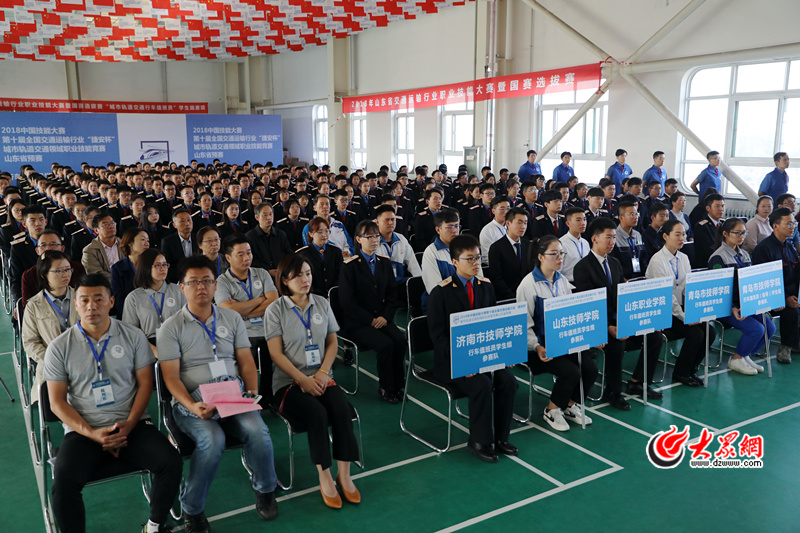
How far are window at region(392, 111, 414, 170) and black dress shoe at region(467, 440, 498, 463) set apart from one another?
14.1 m

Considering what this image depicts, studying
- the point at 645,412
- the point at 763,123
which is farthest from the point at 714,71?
the point at 645,412

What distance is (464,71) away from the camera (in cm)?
1429

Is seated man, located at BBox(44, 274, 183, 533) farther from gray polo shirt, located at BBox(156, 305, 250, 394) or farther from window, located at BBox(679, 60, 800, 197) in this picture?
window, located at BBox(679, 60, 800, 197)

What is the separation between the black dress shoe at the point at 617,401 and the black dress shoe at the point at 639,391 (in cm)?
25

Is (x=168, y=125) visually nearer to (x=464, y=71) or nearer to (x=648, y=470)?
(x=464, y=71)

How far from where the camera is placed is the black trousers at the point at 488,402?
3664 millimetres

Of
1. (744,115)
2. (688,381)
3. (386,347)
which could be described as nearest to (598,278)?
(688,381)

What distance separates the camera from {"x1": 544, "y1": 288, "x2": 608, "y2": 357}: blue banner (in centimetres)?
386

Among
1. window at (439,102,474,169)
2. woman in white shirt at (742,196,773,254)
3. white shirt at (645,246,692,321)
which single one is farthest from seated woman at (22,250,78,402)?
window at (439,102,474,169)

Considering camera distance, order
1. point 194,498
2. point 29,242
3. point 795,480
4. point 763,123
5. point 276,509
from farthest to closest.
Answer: point 763,123
point 29,242
point 795,480
point 276,509
point 194,498

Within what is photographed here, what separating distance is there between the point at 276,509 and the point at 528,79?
418 inches

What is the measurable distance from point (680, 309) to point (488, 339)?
2032 millimetres

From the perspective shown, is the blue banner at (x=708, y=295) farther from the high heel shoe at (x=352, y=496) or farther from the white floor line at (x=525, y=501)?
the high heel shoe at (x=352, y=496)

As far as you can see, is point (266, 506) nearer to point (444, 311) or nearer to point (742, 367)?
point (444, 311)
